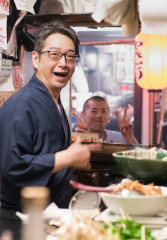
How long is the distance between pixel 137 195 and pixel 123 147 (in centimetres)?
370

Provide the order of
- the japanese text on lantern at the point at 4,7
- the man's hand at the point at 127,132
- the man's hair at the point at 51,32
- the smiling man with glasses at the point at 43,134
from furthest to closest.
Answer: the man's hand at the point at 127,132
the japanese text on lantern at the point at 4,7
the man's hair at the point at 51,32
the smiling man with glasses at the point at 43,134

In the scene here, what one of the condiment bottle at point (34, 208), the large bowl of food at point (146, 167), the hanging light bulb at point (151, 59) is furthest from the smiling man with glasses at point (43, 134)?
the hanging light bulb at point (151, 59)

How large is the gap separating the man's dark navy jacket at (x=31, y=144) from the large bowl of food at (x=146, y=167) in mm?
629

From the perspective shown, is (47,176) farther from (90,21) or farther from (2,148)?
(90,21)

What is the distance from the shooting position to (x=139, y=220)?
2146 mm

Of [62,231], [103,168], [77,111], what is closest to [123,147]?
[103,168]

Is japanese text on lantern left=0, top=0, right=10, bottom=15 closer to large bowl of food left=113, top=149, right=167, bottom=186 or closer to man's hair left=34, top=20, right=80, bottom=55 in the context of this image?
man's hair left=34, top=20, right=80, bottom=55

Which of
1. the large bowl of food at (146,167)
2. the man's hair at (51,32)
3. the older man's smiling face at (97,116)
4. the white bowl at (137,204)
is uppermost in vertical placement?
the man's hair at (51,32)

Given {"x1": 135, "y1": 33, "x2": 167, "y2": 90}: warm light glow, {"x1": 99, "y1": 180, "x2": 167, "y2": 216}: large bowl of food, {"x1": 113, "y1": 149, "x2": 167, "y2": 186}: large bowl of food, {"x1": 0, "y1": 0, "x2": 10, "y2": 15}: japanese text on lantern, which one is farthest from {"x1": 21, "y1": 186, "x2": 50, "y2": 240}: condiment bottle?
{"x1": 135, "y1": 33, "x2": 167, "y2": 90}: warm light glow

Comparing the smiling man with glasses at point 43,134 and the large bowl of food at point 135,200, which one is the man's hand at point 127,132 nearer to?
the smiling man with glasses at point 43,134

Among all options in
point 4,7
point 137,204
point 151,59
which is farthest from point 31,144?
point 151,59

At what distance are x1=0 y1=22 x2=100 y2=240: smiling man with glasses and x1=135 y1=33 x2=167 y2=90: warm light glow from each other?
2382mm

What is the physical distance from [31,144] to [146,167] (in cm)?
103

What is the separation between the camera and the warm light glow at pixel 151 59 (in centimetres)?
571
